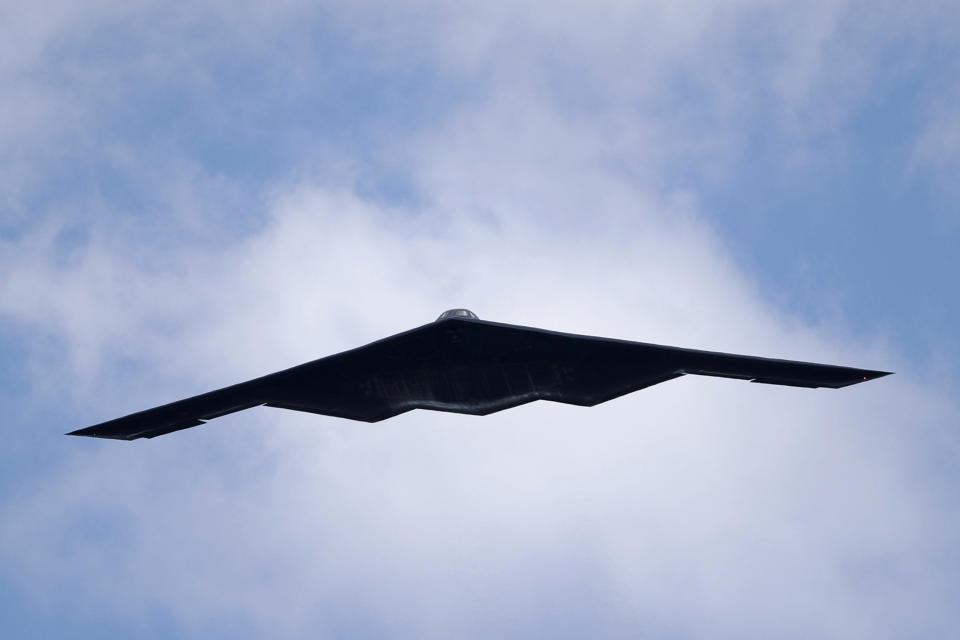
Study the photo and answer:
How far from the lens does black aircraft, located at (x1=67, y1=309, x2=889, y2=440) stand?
28.9 m

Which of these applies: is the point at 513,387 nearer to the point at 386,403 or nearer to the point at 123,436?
the point at 386,403

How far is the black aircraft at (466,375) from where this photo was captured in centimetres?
2892

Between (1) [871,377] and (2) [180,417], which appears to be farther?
(2) [180,417]

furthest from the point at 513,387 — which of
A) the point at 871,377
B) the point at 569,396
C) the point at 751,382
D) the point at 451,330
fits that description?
the point at 871,377

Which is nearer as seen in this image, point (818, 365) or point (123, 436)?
point (818, 365)

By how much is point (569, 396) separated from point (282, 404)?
713 cm

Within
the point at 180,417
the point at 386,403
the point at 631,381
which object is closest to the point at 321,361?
the point at 386,403

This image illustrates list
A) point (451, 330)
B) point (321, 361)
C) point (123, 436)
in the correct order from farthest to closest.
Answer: point (123, 436)
point (321, 361)
point (451, 330)

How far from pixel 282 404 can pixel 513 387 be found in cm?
584

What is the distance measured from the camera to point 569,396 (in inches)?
1212

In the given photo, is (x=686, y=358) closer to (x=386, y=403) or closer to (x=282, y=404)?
(x=386, y=403)

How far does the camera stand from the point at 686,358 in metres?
29.3

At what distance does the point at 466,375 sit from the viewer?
98.8 feet

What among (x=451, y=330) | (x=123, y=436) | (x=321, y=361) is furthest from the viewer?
(x=123, y=436)
